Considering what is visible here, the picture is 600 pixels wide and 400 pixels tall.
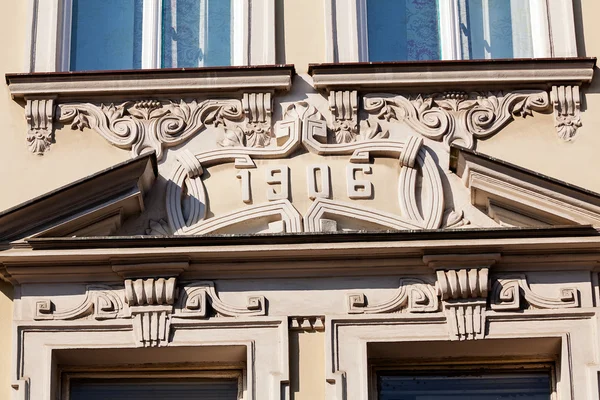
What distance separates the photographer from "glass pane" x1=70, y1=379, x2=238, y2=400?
10.9 meters

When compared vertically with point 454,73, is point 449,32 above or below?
above

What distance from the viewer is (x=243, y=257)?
10852 millimetres

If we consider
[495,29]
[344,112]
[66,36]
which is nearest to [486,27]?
[495,29]

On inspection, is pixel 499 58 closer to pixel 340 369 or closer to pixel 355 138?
pixel 355 138

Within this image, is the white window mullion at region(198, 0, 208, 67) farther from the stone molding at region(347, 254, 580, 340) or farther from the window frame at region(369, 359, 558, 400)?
the window frame at region(369, 359, 558, 400)

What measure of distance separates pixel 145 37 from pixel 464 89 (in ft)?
6.61

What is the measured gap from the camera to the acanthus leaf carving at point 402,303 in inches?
424

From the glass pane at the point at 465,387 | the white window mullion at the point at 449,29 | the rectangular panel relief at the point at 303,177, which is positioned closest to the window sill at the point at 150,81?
the rectangular panel relief at the point at 303,177

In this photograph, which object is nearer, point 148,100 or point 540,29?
point 148,100

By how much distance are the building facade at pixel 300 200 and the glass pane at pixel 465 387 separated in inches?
0.5

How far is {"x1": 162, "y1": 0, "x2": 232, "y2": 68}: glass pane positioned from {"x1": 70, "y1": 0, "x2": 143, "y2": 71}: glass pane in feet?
0.61

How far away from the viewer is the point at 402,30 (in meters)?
12.0

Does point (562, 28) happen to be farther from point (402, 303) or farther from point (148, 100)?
point (148, 100)

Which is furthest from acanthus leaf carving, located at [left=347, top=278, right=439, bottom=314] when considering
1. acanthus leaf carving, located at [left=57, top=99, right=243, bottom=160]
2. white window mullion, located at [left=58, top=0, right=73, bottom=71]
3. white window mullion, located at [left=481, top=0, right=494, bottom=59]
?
white window mullion, located at [left=58, top=0, right=73, bottom=71]
